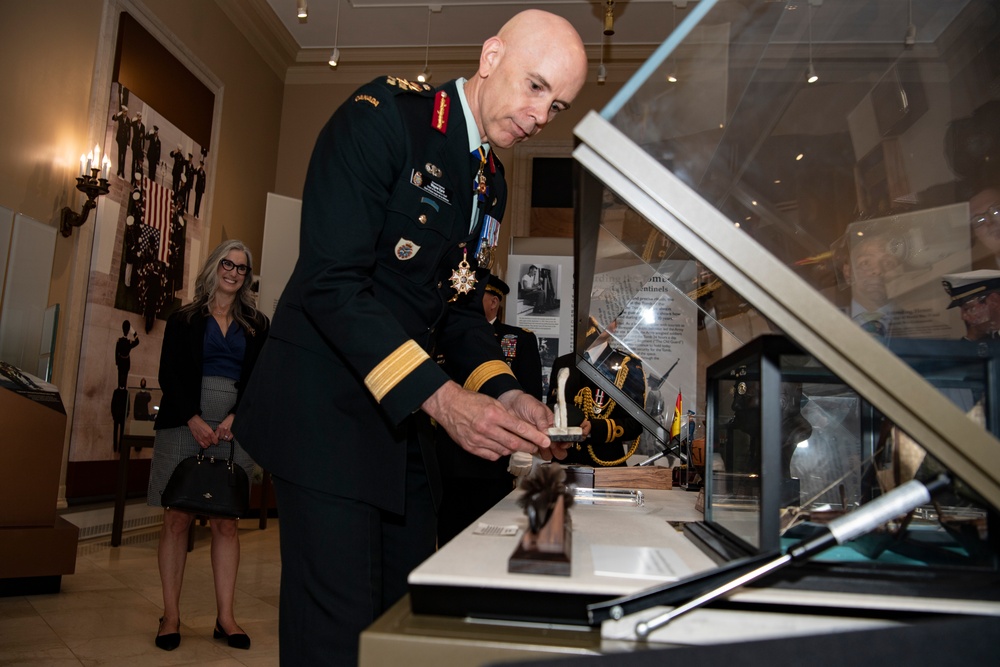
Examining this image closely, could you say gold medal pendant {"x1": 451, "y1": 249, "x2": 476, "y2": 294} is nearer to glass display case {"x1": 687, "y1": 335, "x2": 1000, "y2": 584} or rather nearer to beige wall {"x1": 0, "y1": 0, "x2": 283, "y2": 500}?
glass display case {"x1": 687, "y1": 335, "x2": 1000, "y2": 584}

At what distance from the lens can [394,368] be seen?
1159 millimetres

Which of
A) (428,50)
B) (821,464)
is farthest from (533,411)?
(428,50)

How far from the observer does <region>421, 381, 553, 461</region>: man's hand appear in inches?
44.1

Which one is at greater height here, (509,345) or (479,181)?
A: (479,181)

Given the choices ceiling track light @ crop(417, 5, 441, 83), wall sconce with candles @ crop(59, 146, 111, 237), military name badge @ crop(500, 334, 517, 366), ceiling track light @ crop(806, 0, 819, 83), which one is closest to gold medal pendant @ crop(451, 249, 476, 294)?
ceiling track light @ crop(806, 0, 819, 83)

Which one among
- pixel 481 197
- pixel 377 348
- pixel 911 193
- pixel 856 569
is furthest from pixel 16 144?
pixel 856 569

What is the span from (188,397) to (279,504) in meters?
2.43

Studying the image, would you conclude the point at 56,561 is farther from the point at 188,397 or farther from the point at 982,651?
the point at 982,651

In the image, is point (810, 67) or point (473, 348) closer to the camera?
point (810, 67)

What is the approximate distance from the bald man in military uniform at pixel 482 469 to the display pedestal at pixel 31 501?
Result: 1.89 meters

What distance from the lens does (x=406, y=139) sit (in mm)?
1418

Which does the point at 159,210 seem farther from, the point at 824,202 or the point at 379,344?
the point at 824,202

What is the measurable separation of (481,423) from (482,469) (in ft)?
5.04

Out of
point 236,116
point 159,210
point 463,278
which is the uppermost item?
point 236,116
